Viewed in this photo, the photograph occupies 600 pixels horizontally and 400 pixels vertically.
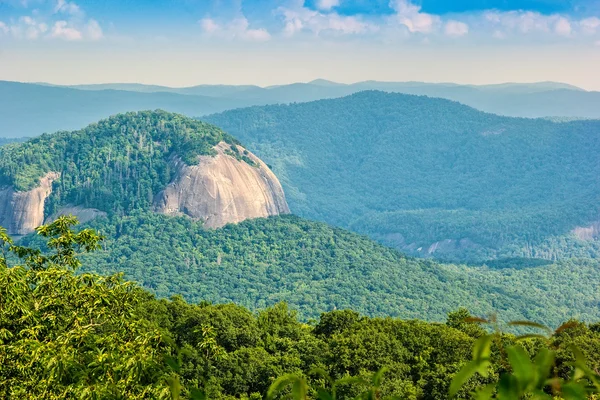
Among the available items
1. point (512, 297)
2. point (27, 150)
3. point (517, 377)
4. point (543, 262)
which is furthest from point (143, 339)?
point (543, 262)

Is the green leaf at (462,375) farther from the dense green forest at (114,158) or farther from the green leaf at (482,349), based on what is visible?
the dense green forest at (114,158)

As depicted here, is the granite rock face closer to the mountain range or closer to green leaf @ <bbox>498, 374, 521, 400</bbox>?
the mountain range

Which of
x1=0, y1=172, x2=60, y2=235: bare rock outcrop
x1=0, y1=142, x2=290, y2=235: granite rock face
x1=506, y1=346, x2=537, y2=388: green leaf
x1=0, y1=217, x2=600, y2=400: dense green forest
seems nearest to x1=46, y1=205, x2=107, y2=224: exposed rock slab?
x1=0, y1=142, x2=290, y2=235: granite rock face

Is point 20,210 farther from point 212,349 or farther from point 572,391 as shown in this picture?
point 572,391

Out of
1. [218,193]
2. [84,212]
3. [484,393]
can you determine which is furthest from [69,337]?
[84,212]

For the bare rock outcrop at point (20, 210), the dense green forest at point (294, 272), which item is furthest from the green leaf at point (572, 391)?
the bare rock outcrop at point (20, 210)
